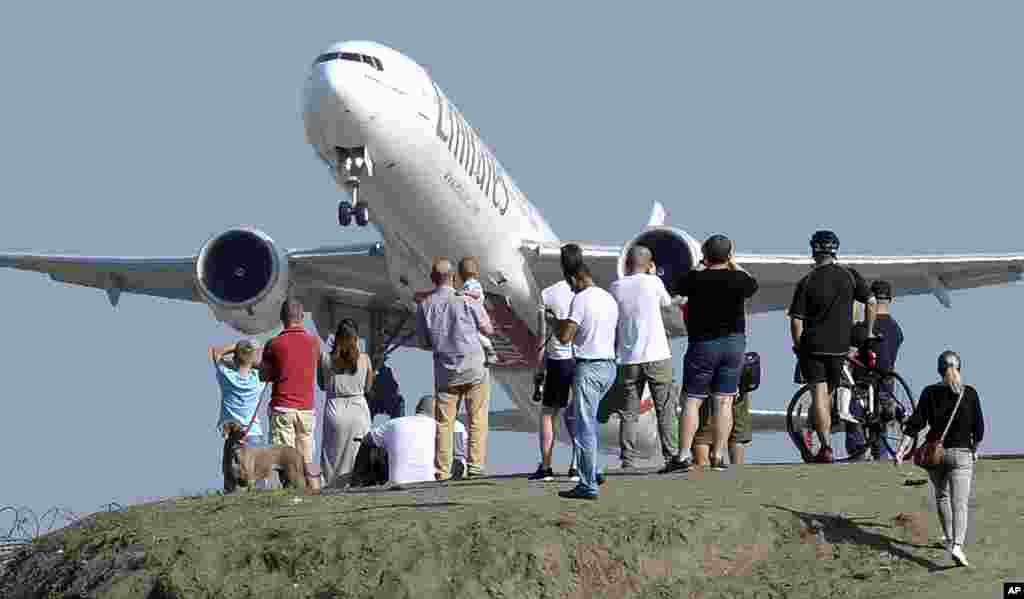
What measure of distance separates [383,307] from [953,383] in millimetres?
21314

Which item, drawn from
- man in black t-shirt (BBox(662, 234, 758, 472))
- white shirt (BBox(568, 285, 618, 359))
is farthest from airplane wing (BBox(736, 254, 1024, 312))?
white shirt (BBox(568, 285, 618, 359))

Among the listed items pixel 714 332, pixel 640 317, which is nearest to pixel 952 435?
pixel 714 332

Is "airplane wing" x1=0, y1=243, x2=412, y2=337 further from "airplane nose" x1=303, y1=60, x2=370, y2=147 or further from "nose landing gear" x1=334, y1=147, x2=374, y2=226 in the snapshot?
"airplane nose" x1=303, y1=60, x2=370, y2=147

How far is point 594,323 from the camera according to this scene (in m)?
12.4

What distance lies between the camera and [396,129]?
25.5 m

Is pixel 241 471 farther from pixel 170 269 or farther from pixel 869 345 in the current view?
pixel 170 269

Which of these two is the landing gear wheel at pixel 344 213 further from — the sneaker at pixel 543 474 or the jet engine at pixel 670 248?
the sneaker at pixel 543 474

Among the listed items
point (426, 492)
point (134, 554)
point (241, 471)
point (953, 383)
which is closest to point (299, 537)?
point (134, 554)

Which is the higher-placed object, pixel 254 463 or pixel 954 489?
pixel 254 463

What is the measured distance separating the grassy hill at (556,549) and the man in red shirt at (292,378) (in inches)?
94.1

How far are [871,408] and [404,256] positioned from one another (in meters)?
13.5

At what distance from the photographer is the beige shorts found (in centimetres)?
1468

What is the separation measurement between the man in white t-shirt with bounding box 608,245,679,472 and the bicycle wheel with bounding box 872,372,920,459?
6.40 ft

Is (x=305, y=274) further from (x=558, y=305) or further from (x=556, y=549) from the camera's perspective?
(x=556, y=549)
